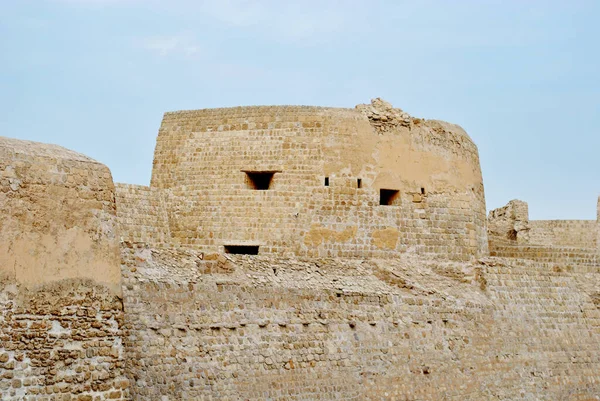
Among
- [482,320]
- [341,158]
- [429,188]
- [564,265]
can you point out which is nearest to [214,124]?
[341,158]

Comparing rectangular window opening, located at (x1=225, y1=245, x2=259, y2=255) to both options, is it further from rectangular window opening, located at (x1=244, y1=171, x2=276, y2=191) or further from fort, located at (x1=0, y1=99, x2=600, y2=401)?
rectangular window opening, located at (x1=244, y1=171, x2=276, y2=191)

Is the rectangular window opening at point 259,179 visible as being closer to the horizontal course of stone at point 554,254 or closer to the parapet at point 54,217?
the horizontal course of stone at point 554,254

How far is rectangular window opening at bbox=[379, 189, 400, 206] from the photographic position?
688 inches

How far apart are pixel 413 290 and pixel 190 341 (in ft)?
16.8

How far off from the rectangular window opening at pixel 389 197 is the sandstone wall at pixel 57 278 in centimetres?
784

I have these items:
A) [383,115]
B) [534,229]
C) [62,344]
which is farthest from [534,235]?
[62,344]

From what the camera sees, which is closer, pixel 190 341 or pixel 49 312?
pixel 49 312

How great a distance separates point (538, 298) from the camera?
17844 mm

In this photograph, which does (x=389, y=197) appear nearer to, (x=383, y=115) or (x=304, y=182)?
(x=383, y=115)

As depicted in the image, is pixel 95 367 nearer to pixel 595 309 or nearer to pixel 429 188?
pixel 429 188

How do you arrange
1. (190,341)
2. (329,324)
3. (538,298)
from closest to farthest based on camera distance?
1. (190,341)
2. (329,324)
3. (538,298)

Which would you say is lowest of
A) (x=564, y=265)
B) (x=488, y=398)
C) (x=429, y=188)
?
(x=488, y=398)

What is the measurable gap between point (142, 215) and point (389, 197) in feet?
14.8

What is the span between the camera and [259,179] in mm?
17203
